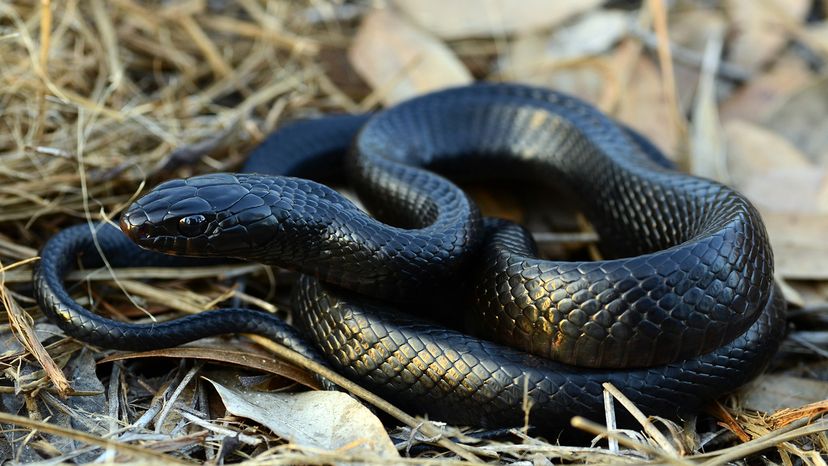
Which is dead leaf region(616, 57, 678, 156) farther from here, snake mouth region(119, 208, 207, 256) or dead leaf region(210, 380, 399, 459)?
snake mouth region(119, 208, 207, 256)

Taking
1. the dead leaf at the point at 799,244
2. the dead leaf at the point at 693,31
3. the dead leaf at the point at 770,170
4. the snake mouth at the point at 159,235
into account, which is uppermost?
the dead leaf at the point at 693,31

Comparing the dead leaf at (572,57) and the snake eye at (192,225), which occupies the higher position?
the dead leaf at (572,57)

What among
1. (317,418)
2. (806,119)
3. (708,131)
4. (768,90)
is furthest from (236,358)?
(768,90)

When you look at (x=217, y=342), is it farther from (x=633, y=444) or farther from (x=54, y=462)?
(x=633, y=444)

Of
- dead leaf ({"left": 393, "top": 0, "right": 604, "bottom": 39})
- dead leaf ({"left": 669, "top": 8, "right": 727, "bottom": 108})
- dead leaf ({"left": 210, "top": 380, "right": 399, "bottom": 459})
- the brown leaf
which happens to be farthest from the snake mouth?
dead leaf ({"left": 669, "top": 8, "right": 727, "bottom": 108})

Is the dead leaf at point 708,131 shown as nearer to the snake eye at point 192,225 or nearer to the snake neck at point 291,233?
the snake neck at point 291,233

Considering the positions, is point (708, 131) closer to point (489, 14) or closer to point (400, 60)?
point (489, 14)

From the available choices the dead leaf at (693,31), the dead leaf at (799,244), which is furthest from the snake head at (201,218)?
the dead leaf at (693,31)
